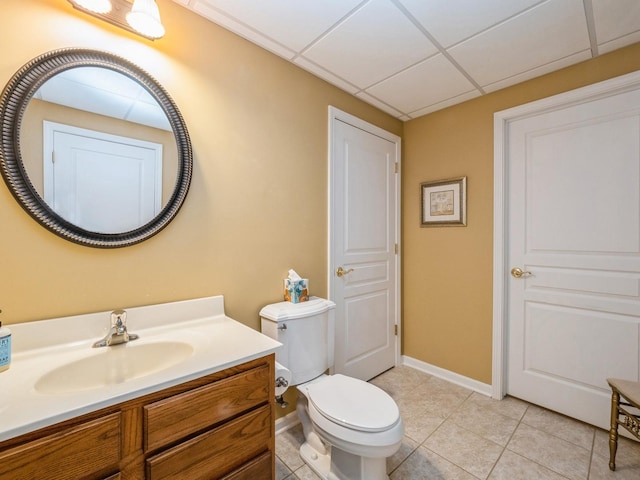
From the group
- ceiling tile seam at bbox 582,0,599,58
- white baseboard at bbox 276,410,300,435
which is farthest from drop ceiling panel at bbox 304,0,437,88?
white baseboard at bbox 276,410,300,435

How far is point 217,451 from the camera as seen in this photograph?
96 centimetres

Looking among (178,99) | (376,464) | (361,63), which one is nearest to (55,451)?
(376,464)

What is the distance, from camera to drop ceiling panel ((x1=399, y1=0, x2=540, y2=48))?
4.33 feet

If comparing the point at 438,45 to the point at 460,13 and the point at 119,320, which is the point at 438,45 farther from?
the point at 119,320

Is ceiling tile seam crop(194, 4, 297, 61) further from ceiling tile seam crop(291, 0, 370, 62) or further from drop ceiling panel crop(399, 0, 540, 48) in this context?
drop ceiling panel crop(399, 0, 540, 48)

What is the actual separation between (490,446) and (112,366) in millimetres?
1993

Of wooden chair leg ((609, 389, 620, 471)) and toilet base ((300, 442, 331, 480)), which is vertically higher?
wooden chair leg ((609, 389, 620, 471))

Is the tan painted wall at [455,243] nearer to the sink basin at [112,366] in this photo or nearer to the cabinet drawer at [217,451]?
the cabinet drawer at [217,451]

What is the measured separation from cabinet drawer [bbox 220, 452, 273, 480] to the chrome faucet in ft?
2.08

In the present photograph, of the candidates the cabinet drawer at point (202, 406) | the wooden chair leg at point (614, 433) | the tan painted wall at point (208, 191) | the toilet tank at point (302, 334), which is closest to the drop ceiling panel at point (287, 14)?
the tan painted wall at point (208, 191)

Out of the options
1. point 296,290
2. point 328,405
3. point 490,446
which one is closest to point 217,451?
point 328,405

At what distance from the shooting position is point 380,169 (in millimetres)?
2438

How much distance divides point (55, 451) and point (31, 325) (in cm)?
54

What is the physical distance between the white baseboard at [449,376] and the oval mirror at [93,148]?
94.2 inches
